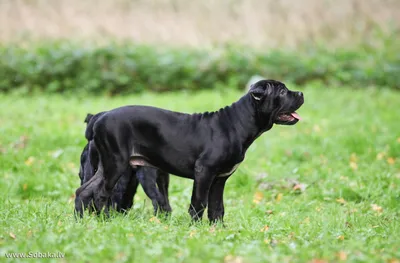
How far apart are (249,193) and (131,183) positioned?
1.98 meters

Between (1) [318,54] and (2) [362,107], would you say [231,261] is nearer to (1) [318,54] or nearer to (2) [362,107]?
(2) [362,107]

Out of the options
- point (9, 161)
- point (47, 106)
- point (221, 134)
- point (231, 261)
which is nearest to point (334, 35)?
point (47, 106)

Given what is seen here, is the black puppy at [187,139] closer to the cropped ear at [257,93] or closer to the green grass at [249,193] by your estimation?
the cropped ear at [257,93]

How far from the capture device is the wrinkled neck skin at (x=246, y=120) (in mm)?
5871

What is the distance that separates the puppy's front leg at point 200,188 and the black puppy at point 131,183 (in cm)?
63

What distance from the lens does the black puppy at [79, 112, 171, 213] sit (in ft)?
20.7

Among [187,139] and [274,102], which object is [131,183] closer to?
[187,139]

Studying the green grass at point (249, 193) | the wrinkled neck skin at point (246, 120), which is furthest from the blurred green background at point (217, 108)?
the wrinkled neck skin at point (246, 120)

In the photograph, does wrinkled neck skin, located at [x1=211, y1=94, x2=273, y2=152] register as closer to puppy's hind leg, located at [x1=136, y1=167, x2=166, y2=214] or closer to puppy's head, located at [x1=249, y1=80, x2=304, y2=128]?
puppy's head, located at [x1=249, y1=80, x2=304, y2=128]

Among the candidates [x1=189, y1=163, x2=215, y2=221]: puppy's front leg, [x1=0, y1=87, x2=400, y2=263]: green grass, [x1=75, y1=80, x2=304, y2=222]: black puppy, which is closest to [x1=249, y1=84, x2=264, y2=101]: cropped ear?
[x1=75, y1=80, x2=304, y2=222]: black puppy

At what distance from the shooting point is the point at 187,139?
582cm

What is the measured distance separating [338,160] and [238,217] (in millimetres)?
3208

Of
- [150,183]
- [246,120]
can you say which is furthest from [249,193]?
[246,120]

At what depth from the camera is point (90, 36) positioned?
17578mm
